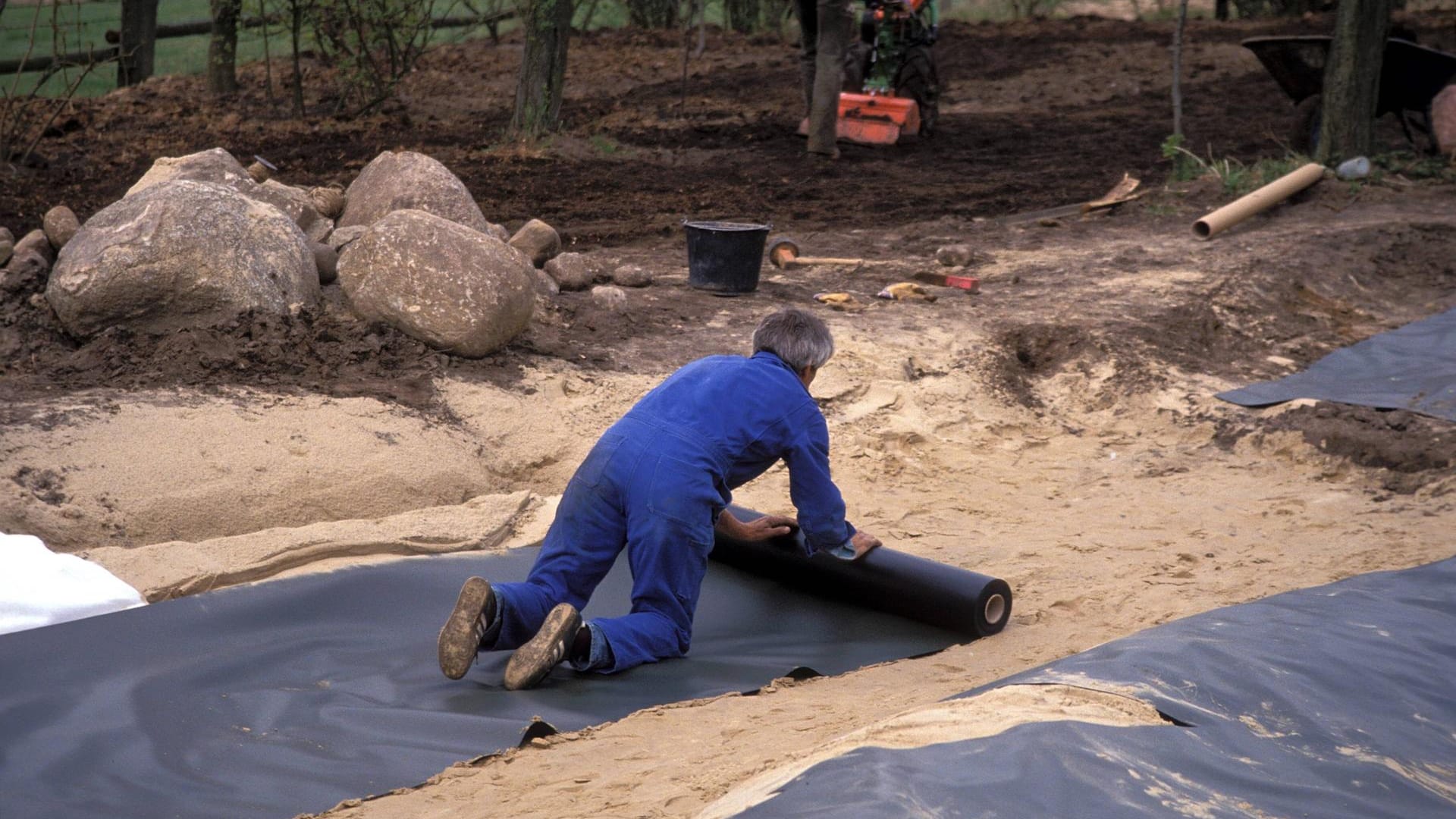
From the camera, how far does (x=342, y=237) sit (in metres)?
6.47

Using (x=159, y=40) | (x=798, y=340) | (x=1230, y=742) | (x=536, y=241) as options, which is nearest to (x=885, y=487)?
(x=798, y=340)

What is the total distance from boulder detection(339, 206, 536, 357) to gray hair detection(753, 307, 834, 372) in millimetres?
2281

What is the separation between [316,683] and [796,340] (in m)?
1.71

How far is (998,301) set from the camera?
7.43m

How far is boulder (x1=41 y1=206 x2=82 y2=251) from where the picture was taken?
6004 mm

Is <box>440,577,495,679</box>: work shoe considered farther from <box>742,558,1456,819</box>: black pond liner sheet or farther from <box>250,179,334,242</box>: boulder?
<box>250,179,334,242</box>: boulder

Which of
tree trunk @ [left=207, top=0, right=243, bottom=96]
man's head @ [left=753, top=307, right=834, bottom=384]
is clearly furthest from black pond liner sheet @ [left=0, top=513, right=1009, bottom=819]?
tree trunk @ [left=207, top=0, right=243, bottom=96]

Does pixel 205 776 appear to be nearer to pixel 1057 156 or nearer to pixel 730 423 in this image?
pixel 730 423

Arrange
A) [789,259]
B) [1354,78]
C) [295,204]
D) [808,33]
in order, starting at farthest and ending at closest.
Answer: [808,33] → [1354,78] → [789,259] → [295,204]

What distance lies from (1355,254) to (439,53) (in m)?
12.7

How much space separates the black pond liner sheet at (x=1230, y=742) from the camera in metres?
2.18

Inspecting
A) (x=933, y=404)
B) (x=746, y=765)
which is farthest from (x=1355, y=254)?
(x=746, y=765)

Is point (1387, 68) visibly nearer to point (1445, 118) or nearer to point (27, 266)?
point (1445, 118)

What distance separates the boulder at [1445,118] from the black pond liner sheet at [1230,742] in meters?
8.28
